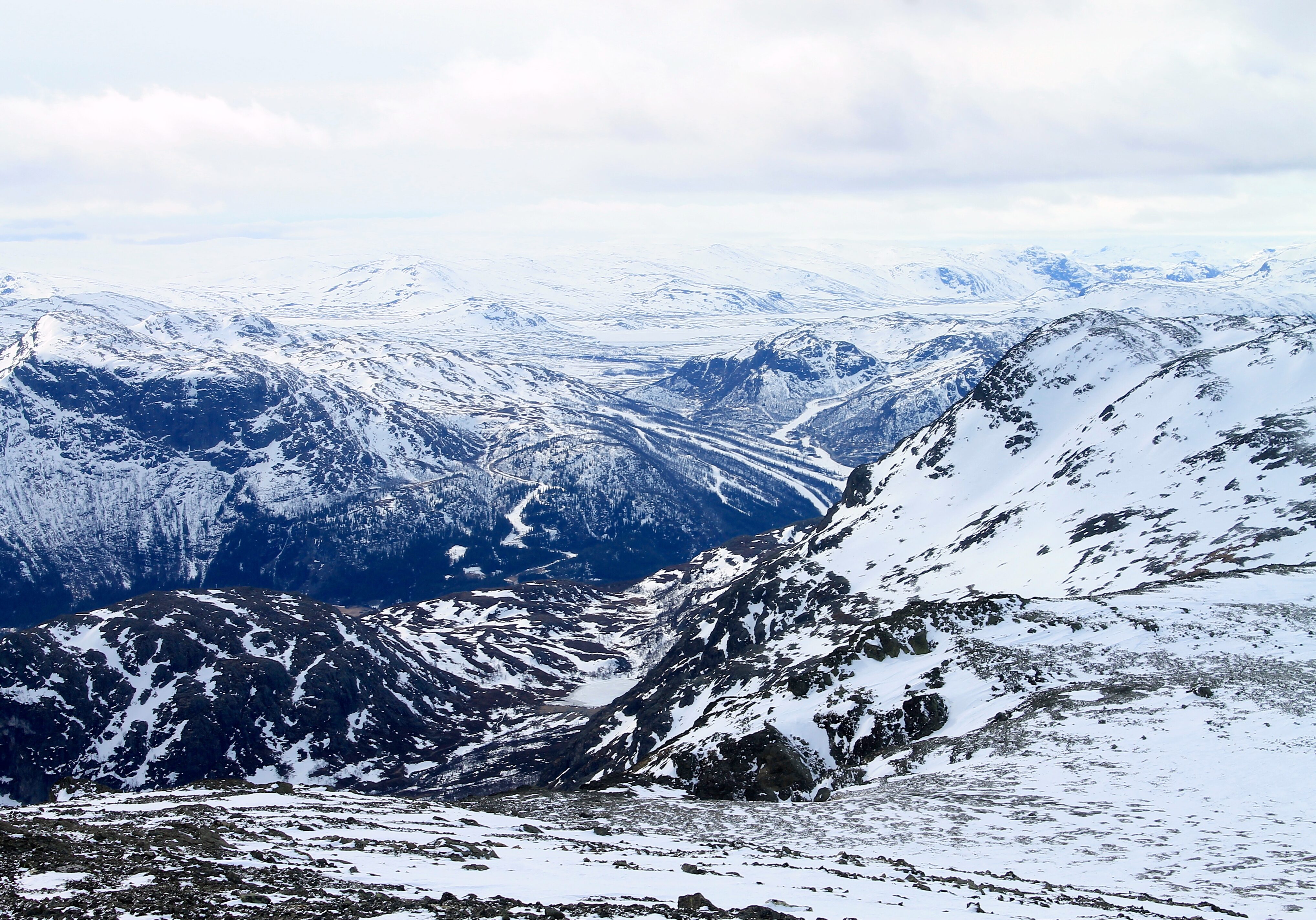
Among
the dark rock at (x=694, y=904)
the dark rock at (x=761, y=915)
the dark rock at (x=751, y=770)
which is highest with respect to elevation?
the dark rock at (x=761, y=915)

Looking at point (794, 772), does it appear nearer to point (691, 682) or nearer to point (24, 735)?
point (691, 682)

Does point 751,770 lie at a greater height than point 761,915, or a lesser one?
lesser

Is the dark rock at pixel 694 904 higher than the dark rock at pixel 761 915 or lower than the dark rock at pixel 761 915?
lower

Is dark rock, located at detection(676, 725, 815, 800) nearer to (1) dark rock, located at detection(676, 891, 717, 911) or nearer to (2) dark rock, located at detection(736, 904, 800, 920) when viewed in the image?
(1) dark rock, located at detection(676, 891, 717, 911)

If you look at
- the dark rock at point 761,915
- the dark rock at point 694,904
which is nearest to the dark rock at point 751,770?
the dark rock at point 694,904

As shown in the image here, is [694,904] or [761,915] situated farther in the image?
[694,904]

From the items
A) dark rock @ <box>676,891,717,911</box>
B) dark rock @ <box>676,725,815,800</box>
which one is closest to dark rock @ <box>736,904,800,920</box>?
dark rock @ <box>676,891,717,911</box>

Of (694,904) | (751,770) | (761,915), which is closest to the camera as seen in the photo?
(761,915)

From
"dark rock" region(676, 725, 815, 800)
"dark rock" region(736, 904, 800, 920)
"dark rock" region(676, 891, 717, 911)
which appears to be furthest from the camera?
"dark rock" region(676, 725, 815, 800)

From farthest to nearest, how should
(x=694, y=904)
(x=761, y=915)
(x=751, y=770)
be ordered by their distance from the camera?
(x=751, y=770) → (x=694, y=904) → (x=761, y=915)

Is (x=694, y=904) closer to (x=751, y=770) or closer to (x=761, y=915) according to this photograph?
(x=761, y=915)

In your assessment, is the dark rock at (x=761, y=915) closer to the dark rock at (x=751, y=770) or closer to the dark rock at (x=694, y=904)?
the dark rock at (x=694, y=904)

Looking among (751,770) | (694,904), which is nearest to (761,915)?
(694,904)
